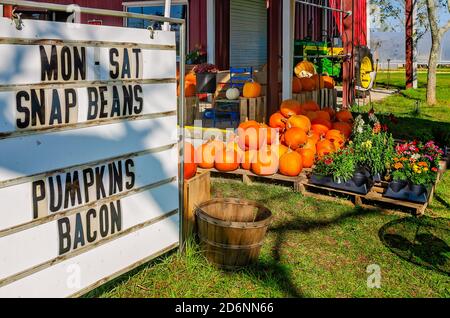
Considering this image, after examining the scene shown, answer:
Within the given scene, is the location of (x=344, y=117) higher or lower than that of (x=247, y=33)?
lower

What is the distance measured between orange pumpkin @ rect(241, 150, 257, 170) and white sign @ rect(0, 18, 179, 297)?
103 inches

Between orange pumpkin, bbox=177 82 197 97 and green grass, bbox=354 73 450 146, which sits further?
orange pumpkin, bbox=177 82 197 97

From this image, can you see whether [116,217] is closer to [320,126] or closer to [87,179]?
[87,179]

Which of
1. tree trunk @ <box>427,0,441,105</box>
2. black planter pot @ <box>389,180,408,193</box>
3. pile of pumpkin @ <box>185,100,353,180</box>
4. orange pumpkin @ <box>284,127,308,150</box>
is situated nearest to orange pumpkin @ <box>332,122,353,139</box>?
pile of pumpkin @ <box>185,100,353,180</box>

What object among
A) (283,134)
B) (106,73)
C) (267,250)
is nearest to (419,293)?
(267,250)

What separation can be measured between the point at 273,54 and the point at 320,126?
1.46m

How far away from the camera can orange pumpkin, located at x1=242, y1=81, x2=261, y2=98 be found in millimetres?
8070

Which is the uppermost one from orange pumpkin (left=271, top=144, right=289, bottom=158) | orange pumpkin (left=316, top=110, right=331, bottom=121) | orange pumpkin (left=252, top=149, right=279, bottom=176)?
orange pumpkin (left=316, top=110, right=331, bottom=121)

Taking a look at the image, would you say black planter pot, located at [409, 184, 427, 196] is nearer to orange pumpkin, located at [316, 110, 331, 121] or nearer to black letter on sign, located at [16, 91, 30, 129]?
orange pumpkin, located at [316, 110, 331, 121]

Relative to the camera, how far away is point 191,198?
4289mm

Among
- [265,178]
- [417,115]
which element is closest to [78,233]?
[265,178]

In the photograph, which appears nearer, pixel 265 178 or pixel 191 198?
pixel 191 198

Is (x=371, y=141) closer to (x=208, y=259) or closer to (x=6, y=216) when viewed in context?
(x=208, y=259)

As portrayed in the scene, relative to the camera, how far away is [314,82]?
9852mm
